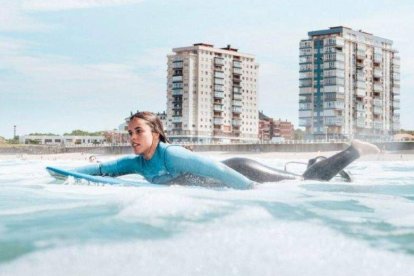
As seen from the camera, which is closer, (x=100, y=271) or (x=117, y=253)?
(x=100, y=271)

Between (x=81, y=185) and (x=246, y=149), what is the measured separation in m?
69.1

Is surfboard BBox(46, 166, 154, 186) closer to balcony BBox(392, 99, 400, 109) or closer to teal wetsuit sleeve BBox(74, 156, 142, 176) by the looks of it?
teal wetsuit sleeve BBox(74, 156, 142, 176)

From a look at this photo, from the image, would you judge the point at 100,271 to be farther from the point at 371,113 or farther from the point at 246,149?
the point at 371,113

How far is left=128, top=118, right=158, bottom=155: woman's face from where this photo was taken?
24.3 feet

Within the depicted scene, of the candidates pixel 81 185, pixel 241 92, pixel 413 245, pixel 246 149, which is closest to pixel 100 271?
pixel 413 245

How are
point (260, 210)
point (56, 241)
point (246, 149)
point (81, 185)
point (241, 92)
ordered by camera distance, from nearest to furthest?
point (56, 241), point (260, 210), point (81, 185), point (246, 149), point (241, 92)

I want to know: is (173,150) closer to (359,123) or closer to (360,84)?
(359,123)

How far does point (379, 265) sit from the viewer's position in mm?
3459

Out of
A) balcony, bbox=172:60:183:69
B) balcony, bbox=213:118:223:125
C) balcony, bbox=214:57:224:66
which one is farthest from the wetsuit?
balcony, bbox=213:118:223:125

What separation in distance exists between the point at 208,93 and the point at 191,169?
A: 341ft

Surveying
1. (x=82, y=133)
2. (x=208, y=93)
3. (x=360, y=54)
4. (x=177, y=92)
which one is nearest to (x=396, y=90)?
(x=360, y=54)

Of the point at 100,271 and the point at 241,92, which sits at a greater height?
the point at 241,92

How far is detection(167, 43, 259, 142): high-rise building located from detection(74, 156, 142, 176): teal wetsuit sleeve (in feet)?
326


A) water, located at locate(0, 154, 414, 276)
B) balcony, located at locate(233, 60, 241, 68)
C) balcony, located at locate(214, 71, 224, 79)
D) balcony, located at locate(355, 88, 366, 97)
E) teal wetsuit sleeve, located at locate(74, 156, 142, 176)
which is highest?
balcony, located at locate(233, 60, 241, 68)
